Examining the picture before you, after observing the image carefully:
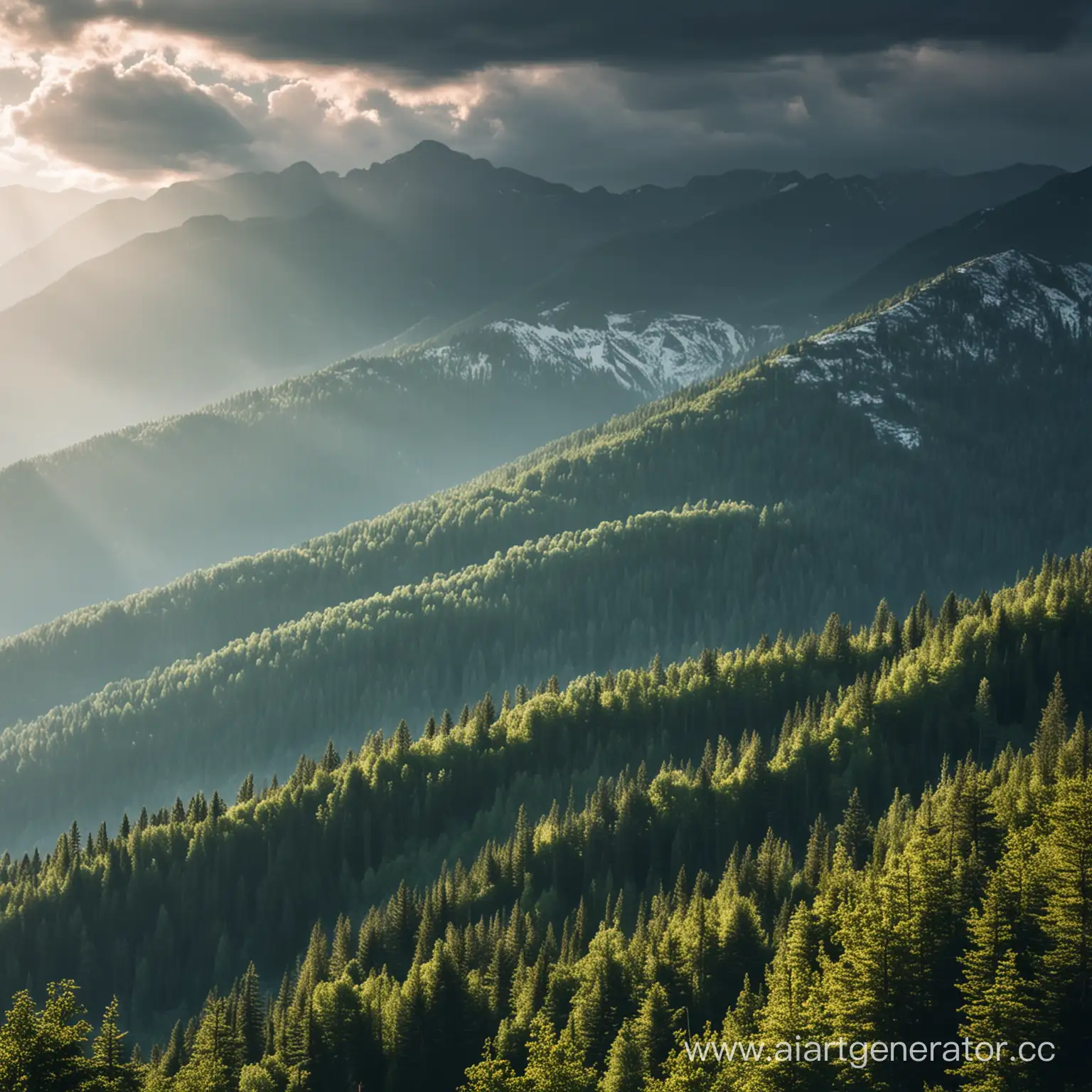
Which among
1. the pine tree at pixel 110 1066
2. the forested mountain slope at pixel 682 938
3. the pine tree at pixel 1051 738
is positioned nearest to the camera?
the pine tree at pixel 110 1066

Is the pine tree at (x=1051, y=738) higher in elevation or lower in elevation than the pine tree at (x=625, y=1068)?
higher

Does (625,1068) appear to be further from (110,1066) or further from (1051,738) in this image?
(1051,738)

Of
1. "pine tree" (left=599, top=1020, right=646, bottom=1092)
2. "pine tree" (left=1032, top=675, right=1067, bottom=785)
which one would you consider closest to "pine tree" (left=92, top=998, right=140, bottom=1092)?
"pine tree" (left=599, top=1020, right=646, bottom=1092)

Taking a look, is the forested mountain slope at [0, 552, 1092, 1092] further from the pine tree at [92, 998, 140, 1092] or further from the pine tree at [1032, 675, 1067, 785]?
the pine tree at [92, 998, 140, 1092]

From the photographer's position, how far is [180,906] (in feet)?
653

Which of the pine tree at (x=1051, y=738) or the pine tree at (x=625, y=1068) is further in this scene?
the pine tree at (x=1051, y=738)

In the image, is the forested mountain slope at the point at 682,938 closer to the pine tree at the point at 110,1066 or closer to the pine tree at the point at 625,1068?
the pine tree at the point at 625,1068

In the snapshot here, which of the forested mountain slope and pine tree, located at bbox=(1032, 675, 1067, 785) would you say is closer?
the forested mountain slope

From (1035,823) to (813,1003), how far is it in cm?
2840

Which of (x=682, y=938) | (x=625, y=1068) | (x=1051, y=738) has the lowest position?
(x=625, y=1068)

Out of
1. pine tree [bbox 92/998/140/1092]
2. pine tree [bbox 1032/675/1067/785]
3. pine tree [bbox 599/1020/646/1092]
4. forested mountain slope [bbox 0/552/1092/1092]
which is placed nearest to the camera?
pine tree [bbox 92/998/140/1092]

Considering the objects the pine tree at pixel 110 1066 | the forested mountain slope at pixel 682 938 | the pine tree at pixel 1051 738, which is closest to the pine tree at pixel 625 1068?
the forested mountain slope at pixel 682 938

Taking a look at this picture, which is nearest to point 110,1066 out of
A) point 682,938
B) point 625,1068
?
point 625,1068

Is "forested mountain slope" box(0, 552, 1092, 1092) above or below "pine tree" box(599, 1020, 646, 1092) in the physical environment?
above
